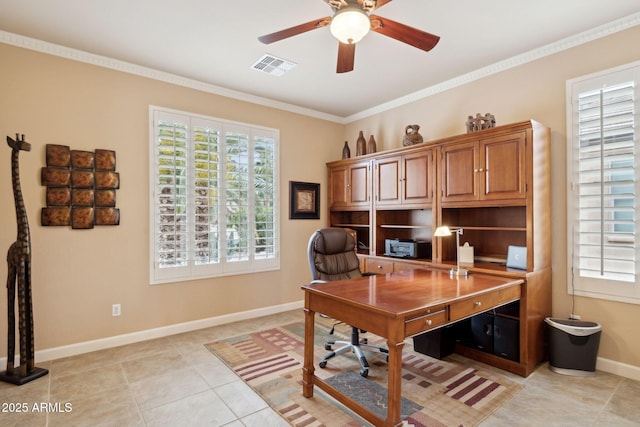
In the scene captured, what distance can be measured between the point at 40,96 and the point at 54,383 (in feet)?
8.26

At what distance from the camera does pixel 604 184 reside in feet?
9.21

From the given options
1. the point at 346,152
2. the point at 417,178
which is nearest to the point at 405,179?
the point at 417,178

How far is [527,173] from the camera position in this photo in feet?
9.49

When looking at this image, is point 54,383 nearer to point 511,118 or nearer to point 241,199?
point 241,199

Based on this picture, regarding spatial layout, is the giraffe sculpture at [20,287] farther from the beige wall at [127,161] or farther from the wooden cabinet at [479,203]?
the wooden cabinet at [479,203]

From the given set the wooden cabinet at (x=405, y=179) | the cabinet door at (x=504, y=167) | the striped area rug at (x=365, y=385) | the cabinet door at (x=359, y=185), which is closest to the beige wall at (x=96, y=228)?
the striped area rug at (x=365, y=385)

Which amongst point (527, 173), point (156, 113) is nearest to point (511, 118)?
point (527, 173)

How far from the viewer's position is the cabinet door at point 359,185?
450 cm

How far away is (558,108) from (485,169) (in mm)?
859

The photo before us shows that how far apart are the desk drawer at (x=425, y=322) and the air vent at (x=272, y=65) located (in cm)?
279

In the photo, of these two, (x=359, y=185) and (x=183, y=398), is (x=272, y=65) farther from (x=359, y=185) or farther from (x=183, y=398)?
(x=183, y=398)

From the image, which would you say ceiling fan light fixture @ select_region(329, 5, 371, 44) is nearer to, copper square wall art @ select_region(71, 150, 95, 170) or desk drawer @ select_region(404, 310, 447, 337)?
desk drawer @ select_region(404, 310, 447, 337)

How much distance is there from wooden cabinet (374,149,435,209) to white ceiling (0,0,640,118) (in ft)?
3.06

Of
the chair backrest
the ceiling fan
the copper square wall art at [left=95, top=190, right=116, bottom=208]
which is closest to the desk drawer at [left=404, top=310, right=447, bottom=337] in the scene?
the chair backrest
